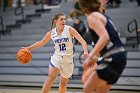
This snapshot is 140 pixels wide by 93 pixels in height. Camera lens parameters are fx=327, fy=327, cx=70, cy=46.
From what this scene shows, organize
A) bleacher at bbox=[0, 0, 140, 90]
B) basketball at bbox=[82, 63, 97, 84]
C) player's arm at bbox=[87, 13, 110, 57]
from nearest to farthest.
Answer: player's arm at bbox=[87, 13, 110, 57]
basketball at bbox=[82, 63, 97, 84]
bleacher at bbox=[0, 0, 140, 90]

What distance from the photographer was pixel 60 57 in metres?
6.33

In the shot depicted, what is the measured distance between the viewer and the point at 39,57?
1187cm

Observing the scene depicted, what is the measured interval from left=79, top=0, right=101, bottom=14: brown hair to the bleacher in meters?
5.63

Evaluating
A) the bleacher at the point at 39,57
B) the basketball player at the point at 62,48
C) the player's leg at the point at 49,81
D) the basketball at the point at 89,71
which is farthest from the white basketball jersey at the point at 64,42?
the bleacher at the point at 39,57

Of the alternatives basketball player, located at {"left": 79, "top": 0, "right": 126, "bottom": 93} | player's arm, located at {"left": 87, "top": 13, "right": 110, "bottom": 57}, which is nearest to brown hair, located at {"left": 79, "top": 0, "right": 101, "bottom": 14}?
basketball player, located at {"left": 79, "top": 0, "right": 126, "bottom": 93}

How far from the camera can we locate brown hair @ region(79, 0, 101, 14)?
3.89 m

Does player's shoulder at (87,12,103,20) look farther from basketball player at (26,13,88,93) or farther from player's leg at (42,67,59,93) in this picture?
player's leg at (42,67,59,93)

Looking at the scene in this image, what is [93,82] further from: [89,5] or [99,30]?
[89,5]

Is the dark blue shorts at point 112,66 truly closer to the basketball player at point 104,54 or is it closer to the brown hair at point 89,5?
the basketball player at point 104,54

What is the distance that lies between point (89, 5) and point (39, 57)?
812cm

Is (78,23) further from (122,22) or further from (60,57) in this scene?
(60,57)

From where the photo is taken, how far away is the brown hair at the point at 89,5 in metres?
3.89

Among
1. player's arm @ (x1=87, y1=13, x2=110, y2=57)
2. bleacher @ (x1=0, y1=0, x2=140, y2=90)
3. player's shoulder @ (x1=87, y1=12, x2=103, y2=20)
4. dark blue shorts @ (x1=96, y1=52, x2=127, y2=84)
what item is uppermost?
player's shoulder @ (x1=87, y1=12, x2=103, y2=20)

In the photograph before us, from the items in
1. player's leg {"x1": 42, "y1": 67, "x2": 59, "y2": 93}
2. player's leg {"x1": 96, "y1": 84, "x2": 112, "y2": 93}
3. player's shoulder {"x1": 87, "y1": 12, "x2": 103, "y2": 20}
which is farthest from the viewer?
player's leg {"x1": 42, "y1": 67, "x2": 59, "y2": 93}
